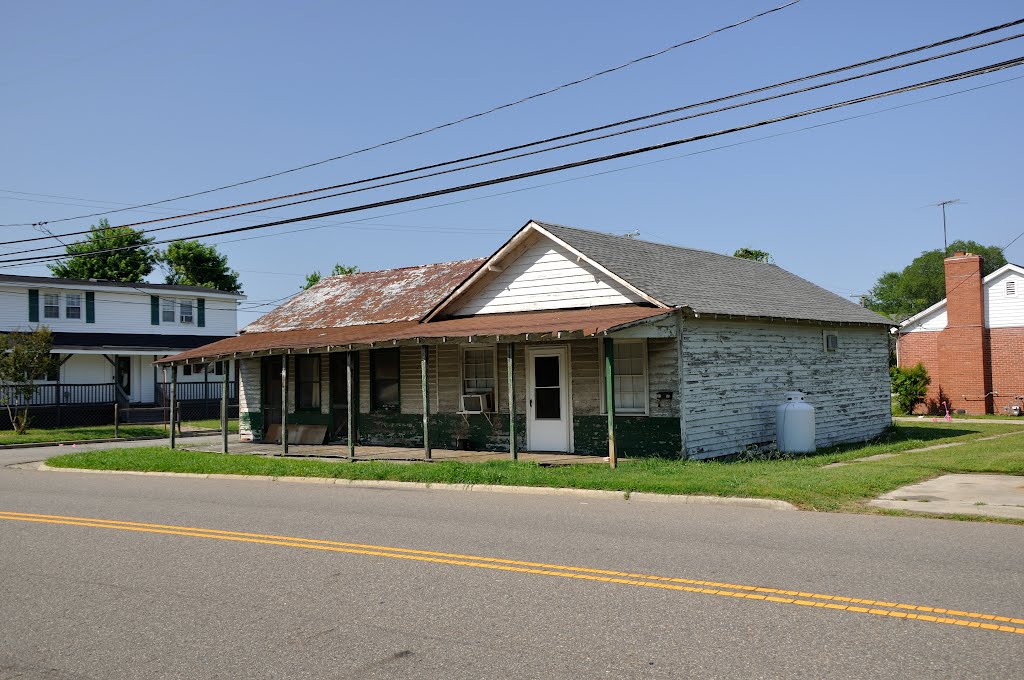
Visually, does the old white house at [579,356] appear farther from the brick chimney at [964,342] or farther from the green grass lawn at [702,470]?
the brick chimney at [964,342]

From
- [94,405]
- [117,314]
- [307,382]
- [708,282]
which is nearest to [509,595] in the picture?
[708,282]

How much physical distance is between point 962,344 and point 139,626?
113ft

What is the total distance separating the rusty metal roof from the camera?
23.3 metres

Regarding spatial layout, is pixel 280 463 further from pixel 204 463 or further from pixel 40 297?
pixel 40 297

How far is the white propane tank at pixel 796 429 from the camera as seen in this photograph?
18.3 meters

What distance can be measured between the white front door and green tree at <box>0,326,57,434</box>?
68.7ft

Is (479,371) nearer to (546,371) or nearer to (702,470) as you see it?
(546,371)

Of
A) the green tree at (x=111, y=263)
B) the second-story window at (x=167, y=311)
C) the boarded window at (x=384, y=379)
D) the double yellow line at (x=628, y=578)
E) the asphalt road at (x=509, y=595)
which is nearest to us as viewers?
the asphalt road at (x=509, y=595)

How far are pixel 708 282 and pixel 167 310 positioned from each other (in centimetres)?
3167

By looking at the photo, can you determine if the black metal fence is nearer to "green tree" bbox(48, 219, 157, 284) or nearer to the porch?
the porch

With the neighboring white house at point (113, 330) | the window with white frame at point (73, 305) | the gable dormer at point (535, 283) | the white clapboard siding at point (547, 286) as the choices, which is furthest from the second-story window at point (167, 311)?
the white clapboard siding at point (547, 286)

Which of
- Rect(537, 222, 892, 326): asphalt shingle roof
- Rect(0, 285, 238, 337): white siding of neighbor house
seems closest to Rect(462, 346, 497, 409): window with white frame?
Rect(537, 222, 892, 326): asphalt shingle roof

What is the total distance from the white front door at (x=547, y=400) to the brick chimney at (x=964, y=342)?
2257 cm

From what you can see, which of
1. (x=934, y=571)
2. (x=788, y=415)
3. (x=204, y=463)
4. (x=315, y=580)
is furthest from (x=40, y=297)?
(x=934, y=571)
